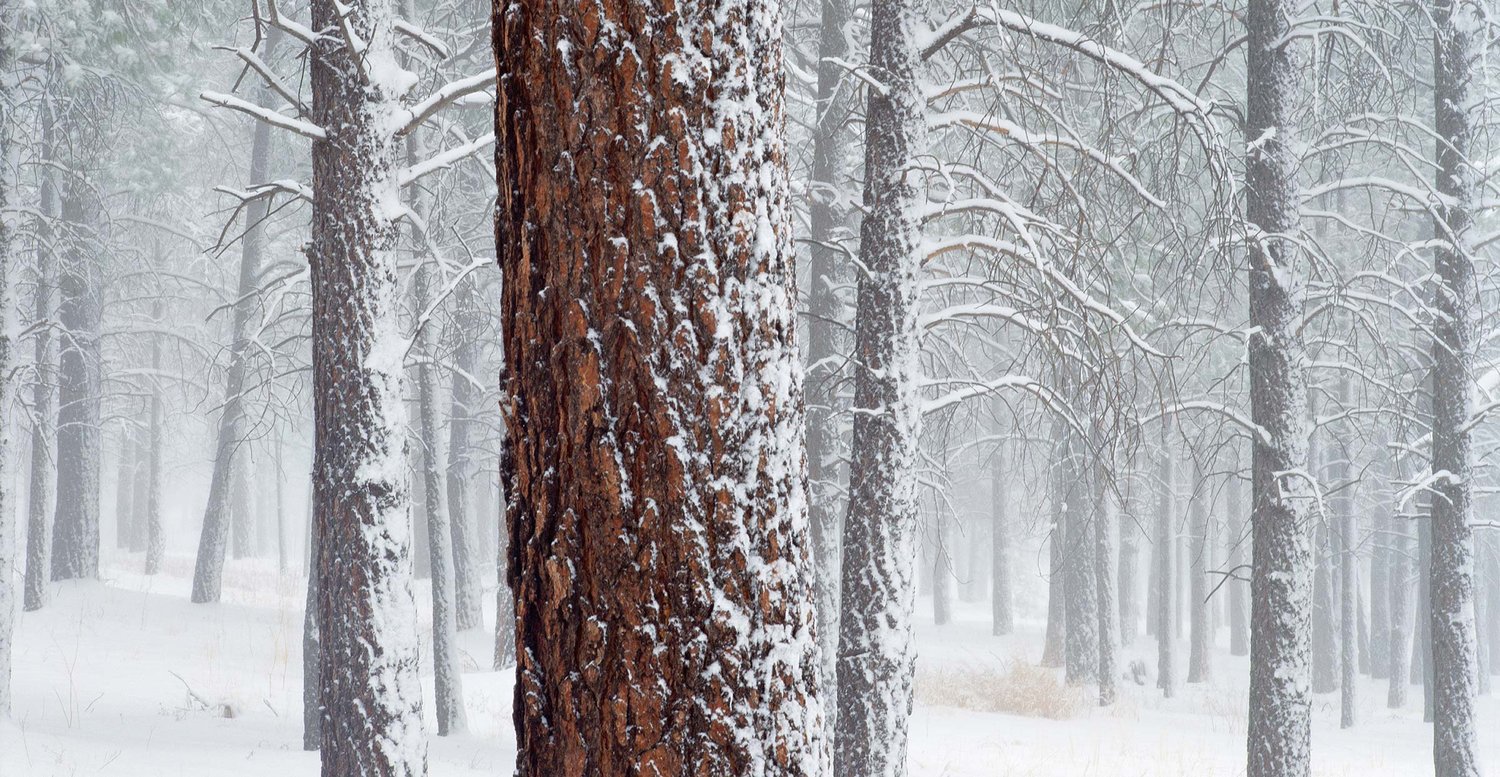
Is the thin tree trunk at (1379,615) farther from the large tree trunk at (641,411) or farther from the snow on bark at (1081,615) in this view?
the large tree trunk at (641,411)

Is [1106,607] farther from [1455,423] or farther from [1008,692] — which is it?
[1455,423]

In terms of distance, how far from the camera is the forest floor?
905cm

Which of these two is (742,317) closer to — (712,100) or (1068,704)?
(712,100)

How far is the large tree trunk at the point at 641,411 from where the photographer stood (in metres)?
1.94

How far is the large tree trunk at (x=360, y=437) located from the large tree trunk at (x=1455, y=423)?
907cm

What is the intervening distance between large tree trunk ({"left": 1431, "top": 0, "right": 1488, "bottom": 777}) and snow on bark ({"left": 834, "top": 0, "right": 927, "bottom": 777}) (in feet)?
20.7

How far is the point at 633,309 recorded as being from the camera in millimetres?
1974

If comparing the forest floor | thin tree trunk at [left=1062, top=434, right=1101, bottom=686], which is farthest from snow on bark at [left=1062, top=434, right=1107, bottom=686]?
the forest floor

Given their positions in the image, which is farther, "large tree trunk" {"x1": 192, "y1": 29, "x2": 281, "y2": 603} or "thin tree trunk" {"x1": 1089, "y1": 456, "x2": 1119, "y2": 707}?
"thin tree trunk" {"x1": 1089, "y1": 456, "x2": 1119, "y2": 707}

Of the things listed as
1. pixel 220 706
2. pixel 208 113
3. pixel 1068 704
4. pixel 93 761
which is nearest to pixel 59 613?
pixel 220 706

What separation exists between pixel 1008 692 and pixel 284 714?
35.2 ft

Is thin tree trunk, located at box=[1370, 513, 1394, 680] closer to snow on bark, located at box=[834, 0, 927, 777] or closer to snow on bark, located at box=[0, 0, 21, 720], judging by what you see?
snow on bark, located at box=[834, 0, 927, 777]

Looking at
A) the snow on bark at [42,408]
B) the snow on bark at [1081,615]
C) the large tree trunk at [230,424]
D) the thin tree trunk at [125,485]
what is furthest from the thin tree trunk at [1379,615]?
the thin tree trunk at [125,485]

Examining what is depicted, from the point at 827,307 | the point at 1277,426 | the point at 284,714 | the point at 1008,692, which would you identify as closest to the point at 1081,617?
the point at 1008,692
